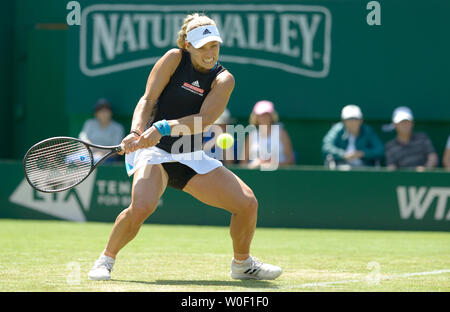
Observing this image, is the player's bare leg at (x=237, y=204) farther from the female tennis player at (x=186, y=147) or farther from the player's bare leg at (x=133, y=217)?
the player's bare leg at (x=133, y=217)

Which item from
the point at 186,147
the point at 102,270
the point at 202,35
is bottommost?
the point at 102,270

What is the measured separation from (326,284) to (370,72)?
242 inches

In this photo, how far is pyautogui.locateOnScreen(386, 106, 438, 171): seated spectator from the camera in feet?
34.8

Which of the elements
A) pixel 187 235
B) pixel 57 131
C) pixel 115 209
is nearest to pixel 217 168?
pixel 187 235

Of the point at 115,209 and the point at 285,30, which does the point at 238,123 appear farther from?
the point at 115,209

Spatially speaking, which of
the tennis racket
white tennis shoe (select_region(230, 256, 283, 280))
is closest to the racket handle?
the tennis racket

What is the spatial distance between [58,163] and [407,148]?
19.4ft

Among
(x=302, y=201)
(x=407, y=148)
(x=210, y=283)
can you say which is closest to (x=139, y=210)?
(x=210, y=283)

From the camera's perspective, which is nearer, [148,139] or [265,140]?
[148,139]

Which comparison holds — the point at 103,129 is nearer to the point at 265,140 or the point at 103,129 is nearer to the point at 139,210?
the point at 265,140

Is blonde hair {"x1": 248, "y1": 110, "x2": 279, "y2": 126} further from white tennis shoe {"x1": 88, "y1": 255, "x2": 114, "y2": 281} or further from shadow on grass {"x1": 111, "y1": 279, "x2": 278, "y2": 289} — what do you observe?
white tennis shoe {"x1": 88, "y1": 255, "x2": 114, "y2": 281}

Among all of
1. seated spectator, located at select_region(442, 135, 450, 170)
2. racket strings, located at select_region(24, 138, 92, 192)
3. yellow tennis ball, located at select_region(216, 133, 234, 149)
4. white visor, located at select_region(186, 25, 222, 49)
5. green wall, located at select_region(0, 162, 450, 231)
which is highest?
white visor, located at select_region(186, 25, 222, 49)

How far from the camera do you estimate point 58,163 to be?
581 cm

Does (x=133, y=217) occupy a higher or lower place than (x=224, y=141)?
lower
